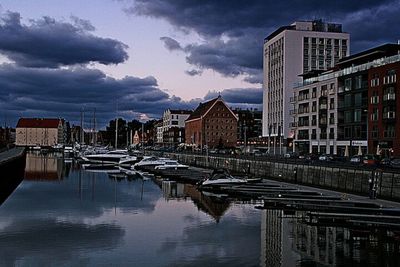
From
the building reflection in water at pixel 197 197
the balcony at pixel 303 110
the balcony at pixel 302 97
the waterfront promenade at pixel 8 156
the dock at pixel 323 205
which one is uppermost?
the balcony at pixel 302 97

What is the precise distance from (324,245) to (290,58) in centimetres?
10661

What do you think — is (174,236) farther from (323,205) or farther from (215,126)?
(215,126)

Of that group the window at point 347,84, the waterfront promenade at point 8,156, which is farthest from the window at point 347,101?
the waterfront promenade at point 8,156

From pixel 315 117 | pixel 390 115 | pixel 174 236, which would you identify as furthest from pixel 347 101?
pixel 174 236

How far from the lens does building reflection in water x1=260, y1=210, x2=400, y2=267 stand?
2364cm

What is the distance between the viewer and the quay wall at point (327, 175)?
140ft

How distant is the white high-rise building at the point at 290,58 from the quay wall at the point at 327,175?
45.6 metres

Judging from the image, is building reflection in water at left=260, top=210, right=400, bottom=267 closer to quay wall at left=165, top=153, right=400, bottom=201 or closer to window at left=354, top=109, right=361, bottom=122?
quay wall at left=165, top=153, right=400, bottom=201

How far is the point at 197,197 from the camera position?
51.0m

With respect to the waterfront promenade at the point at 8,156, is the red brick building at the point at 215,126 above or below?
above

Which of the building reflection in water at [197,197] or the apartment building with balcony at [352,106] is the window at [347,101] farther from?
the building reflection in water at [197,197]

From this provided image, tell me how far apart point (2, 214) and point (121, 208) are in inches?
374

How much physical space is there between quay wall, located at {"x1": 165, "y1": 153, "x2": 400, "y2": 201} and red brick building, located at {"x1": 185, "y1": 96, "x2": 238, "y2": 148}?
8652 centimetres

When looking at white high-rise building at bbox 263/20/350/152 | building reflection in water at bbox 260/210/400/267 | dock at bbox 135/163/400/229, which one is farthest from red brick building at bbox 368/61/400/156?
building reflection in water at bbox 260/210/400/267
